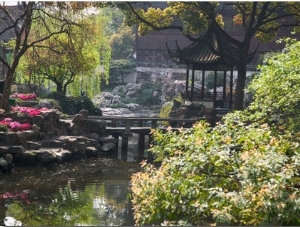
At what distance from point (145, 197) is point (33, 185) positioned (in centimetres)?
570

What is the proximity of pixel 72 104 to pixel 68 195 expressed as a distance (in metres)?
9.81

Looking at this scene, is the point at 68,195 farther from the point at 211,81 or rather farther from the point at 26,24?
the point at 211,81

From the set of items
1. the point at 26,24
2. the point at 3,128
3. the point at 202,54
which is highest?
the point at 26,24

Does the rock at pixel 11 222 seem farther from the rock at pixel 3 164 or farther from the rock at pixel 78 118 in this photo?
the rock at pixel 78 118

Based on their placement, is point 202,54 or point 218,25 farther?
point 202,54

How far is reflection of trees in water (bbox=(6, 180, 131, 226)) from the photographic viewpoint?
7.28 meters

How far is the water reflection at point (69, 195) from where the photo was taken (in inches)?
292

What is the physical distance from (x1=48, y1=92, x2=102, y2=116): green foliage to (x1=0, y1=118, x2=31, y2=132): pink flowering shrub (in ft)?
17.3

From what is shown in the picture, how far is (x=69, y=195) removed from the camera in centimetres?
910

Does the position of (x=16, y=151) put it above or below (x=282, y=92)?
below

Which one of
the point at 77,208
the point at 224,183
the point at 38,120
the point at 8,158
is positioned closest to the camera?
the point at 224,183

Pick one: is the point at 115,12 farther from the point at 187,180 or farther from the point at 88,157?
the point at 187,180

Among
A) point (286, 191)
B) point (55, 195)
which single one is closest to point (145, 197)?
point (286, 191)

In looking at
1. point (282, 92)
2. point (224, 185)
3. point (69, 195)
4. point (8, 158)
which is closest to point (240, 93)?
point (8, 158)
